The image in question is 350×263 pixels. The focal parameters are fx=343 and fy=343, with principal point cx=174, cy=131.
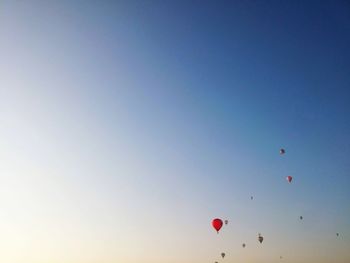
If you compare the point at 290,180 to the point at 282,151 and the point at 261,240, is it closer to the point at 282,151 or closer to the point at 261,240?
the point at 282,151

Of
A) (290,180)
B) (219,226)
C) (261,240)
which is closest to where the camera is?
(219,226)


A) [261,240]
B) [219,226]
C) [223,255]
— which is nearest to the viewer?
[219,226]

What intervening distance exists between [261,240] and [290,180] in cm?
1380

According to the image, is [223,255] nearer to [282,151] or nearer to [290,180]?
[290,180]

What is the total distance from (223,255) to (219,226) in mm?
19389

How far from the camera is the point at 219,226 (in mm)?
43594

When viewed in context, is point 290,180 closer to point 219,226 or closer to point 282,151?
point 282,151

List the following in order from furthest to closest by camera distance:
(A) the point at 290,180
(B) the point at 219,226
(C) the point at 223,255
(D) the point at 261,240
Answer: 1. (C) the point at 223,255
2. (D) the point at 261,240
3. (A) the point at 290,180
4. (B) the point at 219,226

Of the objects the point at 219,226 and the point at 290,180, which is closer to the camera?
the point at 219,226

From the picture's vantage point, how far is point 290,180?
48.3m

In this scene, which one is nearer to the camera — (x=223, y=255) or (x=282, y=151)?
(x=282, y=151)

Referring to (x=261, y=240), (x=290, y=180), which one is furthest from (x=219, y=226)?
(x=261, y=240)

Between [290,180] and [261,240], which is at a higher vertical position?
[290,180]

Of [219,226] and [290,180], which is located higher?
[290,180]
